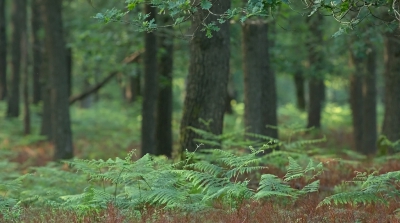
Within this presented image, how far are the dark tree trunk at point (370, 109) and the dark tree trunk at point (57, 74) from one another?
10.2 m

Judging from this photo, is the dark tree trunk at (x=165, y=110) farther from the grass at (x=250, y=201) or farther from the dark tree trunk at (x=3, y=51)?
the dark tree trunk at (x=3, y=51)

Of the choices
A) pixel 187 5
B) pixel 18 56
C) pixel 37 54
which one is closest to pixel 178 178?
pixel 187 5

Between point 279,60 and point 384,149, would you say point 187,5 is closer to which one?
point 384,149

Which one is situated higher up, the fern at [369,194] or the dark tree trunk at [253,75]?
the dark tree trunk at [253,75]

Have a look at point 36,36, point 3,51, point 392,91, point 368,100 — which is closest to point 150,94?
point 392,91

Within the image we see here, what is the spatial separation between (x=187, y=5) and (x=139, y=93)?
76.4 ft

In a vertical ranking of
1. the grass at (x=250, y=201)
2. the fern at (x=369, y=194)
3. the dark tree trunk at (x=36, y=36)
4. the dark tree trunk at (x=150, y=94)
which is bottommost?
the grass at (x=250, y=201)

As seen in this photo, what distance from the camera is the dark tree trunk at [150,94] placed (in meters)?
16.0

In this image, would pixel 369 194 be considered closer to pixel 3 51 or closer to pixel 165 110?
pixel 165 110

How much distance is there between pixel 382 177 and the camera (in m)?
7.55

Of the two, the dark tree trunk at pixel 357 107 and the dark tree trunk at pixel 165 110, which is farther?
the dark tree trunk at pixel 357 107

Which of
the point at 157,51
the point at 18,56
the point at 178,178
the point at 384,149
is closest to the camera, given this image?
the point at 178,178

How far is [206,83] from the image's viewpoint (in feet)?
35.9

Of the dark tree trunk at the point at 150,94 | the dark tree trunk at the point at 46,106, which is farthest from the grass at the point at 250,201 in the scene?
the dark tree trunk at the point at 150,94
